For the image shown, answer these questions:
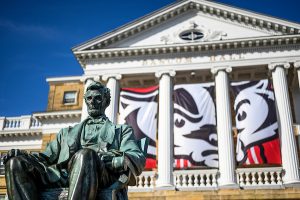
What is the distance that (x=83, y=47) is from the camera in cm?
2611

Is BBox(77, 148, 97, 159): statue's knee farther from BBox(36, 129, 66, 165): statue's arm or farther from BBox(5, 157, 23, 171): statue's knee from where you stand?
BBox(36, 129, 66, 165): statue's arm

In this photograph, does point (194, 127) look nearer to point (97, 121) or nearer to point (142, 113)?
point (142, 113)

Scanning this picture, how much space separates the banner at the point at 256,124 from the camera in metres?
20.7

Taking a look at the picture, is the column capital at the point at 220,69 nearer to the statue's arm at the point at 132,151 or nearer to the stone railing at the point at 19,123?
the stone railing at the point at 19,123

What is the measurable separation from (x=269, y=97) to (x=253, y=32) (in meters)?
5.24

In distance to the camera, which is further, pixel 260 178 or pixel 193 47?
pixel 193 47

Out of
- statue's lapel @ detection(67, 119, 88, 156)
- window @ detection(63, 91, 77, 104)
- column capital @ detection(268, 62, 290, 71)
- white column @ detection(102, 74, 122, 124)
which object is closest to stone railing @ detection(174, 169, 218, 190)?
white column @ detection(102, 74, 122, 124)

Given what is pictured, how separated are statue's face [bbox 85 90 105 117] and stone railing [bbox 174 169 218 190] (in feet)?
57.4

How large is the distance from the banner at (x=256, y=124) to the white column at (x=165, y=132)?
3584 millimetres

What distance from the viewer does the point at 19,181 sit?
3.25 m

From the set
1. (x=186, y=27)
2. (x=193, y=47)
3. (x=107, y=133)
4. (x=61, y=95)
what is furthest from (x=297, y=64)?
(x=107, y=133)

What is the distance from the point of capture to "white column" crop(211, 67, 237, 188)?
2097cm

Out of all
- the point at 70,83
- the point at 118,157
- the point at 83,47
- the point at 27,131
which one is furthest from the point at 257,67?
the point at 118,157

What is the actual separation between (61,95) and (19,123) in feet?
13.9
